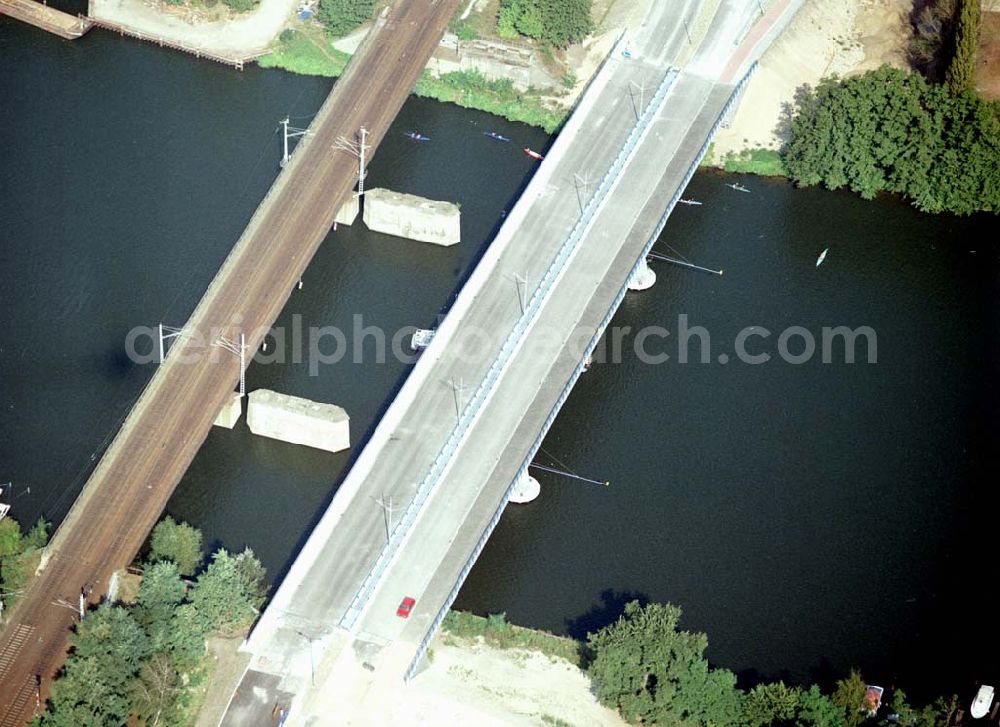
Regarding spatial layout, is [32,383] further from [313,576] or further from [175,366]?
[313,576]

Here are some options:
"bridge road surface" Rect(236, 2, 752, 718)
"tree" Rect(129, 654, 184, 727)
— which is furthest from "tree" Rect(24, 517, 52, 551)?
"bridge road surface" Rect(236, 2, 752, 718)

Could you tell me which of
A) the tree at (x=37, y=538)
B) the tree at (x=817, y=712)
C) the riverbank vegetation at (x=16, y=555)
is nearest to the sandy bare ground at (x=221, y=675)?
the riverbank vegetation at (x=16, y=555)

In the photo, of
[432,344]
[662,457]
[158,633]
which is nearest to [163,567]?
[158,633]

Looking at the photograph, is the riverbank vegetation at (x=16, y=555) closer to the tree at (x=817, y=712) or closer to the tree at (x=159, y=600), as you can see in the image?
the tree at (x=159, y=600)

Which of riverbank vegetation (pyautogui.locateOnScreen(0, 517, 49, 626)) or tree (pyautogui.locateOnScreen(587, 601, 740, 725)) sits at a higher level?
tree (pyautogui.locateOnScreen(587, 601, 740, 725))

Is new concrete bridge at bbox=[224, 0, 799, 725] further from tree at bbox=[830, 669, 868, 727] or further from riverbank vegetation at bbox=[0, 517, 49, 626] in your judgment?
tree at bbox=[830, 669, 868, 727]

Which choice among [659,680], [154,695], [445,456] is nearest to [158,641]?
[154,695]
